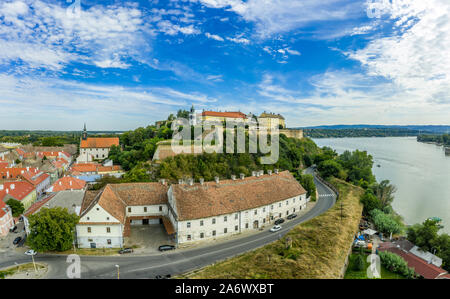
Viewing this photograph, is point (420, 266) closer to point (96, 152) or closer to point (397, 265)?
point (397, 265)

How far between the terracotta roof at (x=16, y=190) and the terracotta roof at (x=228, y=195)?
21.2 metres

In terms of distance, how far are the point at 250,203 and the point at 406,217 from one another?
77.8ft

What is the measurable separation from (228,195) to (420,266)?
16.9 meters

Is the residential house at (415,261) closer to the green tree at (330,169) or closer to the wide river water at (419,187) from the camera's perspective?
the wide river water at (419,187)

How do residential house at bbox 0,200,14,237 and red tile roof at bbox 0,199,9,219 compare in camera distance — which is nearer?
residential house at bbox 0,200,14,237

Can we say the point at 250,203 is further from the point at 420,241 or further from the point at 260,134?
the point at 260,134

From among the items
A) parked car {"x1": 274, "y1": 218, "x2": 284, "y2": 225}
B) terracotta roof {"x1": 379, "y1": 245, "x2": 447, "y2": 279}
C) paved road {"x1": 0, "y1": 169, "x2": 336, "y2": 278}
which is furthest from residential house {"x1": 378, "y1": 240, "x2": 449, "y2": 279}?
paved road {"x1": 0, "y1": 169, "x2": 336, "y2": 278}

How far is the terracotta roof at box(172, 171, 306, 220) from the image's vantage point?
901 inches

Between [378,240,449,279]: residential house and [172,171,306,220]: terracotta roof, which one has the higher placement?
[172,171,306,220]: terracotta roof

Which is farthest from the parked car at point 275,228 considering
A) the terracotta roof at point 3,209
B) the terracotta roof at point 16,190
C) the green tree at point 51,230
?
the terracotta roof at point 16,190

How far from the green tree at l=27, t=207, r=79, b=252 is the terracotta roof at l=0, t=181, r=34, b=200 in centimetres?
1362

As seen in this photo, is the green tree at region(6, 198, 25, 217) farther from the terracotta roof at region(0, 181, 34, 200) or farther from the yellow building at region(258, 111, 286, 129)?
the yellow building at region(258, 111, 286, 129)

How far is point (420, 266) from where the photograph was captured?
19047 mm
